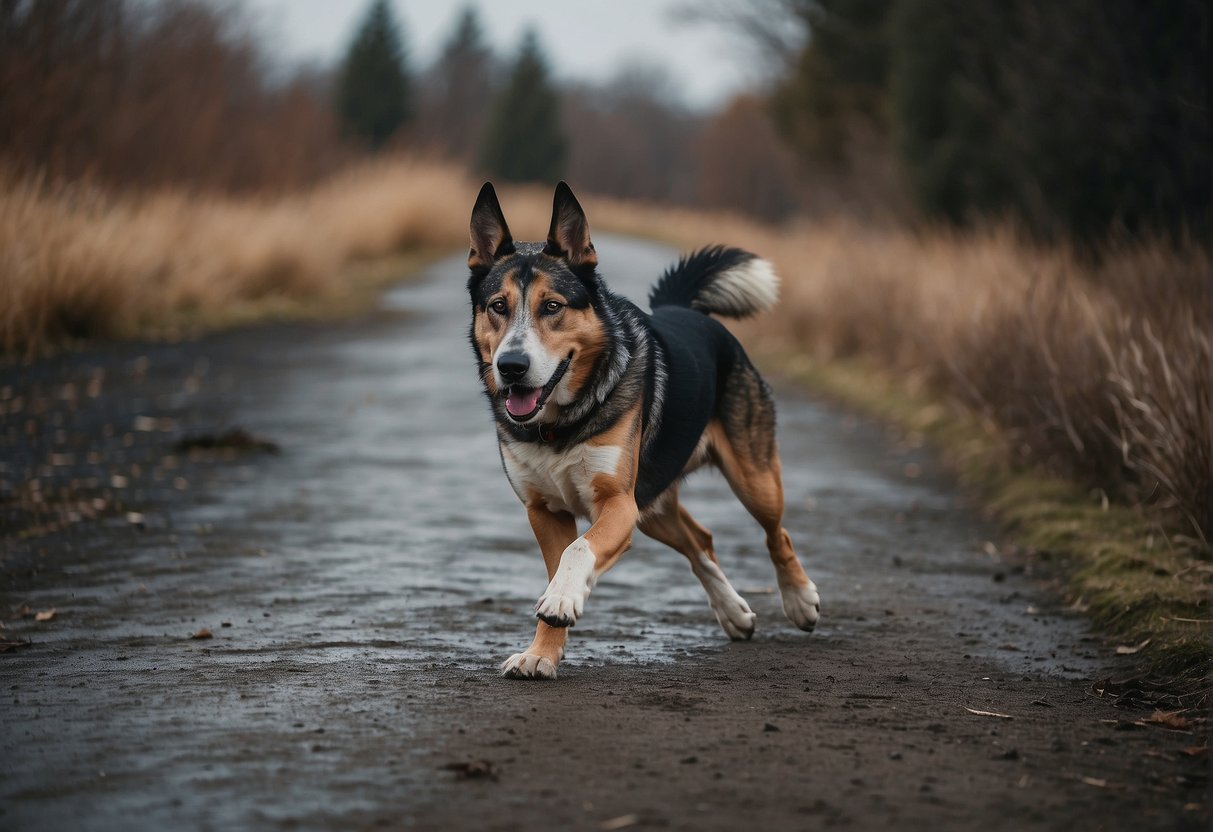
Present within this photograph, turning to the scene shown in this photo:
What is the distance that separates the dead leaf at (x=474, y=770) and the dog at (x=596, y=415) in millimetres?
1102

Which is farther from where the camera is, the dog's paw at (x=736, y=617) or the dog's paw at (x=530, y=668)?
the dog's paw at (x=736, y=617)

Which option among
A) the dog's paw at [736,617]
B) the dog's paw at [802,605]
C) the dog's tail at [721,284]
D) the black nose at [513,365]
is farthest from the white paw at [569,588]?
the dog's tail at [721,284]

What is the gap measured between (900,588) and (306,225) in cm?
1739

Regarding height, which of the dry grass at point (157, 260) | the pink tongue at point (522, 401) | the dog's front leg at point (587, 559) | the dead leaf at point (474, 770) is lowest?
the dead leaf at point (474, 770)

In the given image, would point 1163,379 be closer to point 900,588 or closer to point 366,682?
point 900,588

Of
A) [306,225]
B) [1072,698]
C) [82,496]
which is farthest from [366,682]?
[306,225]

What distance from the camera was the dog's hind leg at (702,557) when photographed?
6160 millimetres

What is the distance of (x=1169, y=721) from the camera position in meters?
4.60

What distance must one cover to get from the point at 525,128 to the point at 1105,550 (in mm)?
53534

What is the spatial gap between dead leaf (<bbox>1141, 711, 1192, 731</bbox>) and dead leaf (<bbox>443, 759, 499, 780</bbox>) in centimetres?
223

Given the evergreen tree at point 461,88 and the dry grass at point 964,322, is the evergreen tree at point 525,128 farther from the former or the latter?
the dry grass at point 964,322

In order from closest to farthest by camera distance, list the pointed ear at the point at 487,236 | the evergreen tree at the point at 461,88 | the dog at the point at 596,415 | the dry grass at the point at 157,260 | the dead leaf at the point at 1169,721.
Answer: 1. the dead leaf at the point at 1169,721
2. the dog at the point at 596,415
3. the pointed ear at the point at 487,236
4. the dry grass at the point at 157,260
5. the evergreen tree at the point at 461,88

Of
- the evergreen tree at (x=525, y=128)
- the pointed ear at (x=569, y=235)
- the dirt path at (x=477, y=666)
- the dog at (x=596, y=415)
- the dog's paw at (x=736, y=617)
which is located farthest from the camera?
the evergreen tree at (x=525, y=128)

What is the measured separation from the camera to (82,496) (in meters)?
8.87
